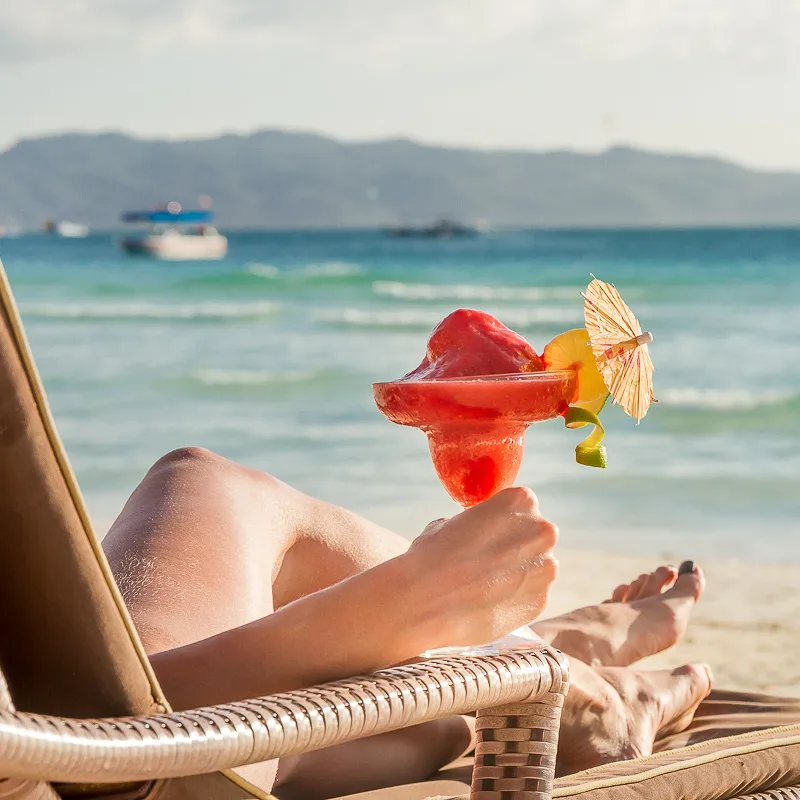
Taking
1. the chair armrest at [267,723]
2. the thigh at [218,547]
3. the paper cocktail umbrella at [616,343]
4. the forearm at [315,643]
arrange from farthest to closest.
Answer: the thigh at [218,547]
the paper cocktail umbrella at [616,343]
the forearm at [315,643]
the chair armrest at [267,723]

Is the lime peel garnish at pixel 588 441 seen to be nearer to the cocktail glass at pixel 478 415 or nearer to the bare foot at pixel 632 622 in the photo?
the cocktail glass at pixel 478 415

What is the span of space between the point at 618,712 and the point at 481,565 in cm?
76

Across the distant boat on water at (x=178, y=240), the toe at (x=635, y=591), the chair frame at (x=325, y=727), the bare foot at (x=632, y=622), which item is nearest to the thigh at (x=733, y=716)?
the bare foot at (x=632, y=622)

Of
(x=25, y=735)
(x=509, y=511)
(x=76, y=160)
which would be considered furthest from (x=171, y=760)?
(x=76, y=160)

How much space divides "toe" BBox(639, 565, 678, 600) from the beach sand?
3.15 feet

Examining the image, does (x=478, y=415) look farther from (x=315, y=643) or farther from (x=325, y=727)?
(x=325, y=727)

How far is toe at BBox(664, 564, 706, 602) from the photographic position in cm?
253

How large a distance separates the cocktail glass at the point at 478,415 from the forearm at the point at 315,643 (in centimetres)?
19

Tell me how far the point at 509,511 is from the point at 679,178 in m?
56.6

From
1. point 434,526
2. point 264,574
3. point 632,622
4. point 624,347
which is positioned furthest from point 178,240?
point 434,526

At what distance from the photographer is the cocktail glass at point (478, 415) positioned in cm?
160

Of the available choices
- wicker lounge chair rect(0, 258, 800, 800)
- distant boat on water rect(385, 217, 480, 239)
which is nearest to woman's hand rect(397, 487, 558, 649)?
wicker lounge chair rect(0, 258, 800, 800)

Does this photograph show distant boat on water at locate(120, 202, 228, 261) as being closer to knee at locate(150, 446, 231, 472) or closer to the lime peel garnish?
knee at locate(150, 446, 231, 472)

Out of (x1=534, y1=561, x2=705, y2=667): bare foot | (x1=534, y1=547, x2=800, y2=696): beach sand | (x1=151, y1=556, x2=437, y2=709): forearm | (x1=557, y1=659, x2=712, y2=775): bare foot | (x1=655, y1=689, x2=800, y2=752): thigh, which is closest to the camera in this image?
(x1=151, y1=556, x2=437, y2=709): forearm
